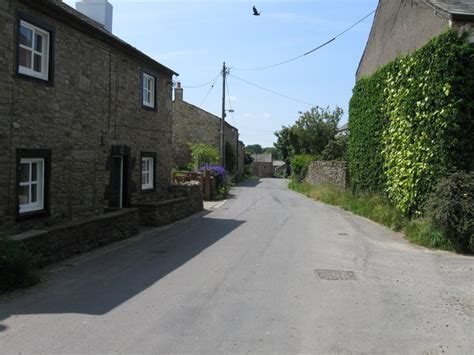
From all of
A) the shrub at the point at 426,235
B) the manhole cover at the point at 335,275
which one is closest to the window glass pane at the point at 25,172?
the manhole cover at the point at 335,275

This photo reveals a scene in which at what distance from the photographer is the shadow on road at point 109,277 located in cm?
671

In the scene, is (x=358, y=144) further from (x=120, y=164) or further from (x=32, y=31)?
(x=32, y=31)

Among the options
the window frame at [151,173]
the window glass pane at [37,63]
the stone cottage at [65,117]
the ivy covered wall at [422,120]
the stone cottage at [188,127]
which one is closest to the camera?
the stone cottage at [65,117]

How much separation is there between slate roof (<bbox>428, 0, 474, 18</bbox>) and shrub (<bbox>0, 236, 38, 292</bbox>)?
12.2 meters

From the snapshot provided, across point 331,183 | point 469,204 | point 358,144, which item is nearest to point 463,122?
point 469,204

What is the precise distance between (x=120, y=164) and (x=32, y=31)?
5613mm

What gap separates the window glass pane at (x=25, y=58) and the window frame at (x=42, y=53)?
7 cm

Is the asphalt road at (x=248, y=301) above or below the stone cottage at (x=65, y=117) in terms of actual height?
below

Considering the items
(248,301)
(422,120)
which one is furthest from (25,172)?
(422,120)

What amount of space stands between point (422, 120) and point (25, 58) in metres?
9.98

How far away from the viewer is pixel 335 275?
8922 mm

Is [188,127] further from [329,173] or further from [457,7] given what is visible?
[457,7]

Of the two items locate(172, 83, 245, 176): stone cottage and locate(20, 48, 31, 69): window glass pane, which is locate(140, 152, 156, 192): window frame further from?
locate(172, 83, 245, 176): stone cottage

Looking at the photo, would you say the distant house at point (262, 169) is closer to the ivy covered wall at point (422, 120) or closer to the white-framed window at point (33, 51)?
the ivy covered wall at point (422, 120)
